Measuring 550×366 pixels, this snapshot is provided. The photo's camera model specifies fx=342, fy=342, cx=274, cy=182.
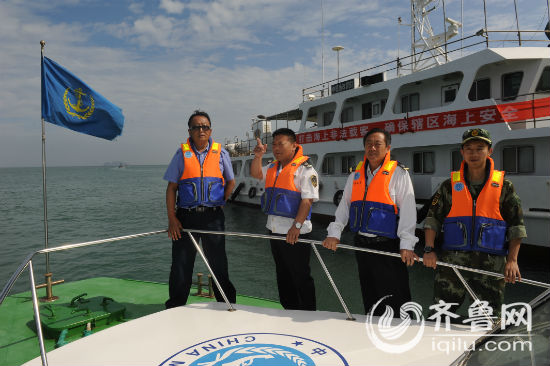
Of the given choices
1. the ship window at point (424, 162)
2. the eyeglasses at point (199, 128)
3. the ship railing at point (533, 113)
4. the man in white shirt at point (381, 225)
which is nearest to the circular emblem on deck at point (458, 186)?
the man in white shirt at point (381, 225)

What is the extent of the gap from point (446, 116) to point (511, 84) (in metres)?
1.81

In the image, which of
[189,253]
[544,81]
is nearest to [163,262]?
[189,253]

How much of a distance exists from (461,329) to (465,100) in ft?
29.8

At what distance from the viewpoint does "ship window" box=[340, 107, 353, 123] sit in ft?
48.5

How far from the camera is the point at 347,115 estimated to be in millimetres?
14977

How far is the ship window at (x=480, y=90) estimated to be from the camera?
10023 mm

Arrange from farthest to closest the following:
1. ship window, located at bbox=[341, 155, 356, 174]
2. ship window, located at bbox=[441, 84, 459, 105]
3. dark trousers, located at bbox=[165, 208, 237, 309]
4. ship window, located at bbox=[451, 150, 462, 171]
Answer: ship window, located at bbox=[341, 155, 356, 174]
ship window, located at bbox=[441, 84, 459, 105]
ship window, located at bbox=[451, 150, 462, 171]
dark trousers, located at bbox=[165, 208, 237, 309]

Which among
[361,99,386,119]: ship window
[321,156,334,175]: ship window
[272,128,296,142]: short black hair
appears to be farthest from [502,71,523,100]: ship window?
[272,128,296,142]: short black hair

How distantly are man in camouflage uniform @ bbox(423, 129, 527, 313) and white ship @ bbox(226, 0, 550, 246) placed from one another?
6668 mm

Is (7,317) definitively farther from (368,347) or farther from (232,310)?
(368,347)

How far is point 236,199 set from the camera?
23.9 metres

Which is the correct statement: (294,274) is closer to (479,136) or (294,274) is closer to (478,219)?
(478,219)

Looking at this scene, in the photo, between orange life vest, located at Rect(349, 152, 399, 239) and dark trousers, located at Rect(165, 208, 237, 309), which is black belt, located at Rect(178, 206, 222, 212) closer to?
dark trousers, located at Rect(165, 208, 237, 309)

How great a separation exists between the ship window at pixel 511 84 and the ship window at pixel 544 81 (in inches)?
19.5
